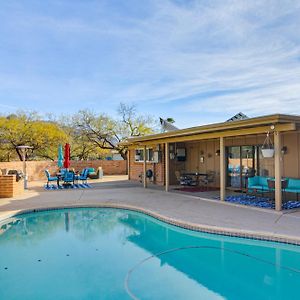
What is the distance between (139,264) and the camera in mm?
5387

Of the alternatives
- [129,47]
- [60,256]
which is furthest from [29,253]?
[129,47]

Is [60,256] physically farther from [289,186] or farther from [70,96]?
[70,96]

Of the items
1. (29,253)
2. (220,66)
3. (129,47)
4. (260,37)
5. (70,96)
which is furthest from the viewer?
(70,96)

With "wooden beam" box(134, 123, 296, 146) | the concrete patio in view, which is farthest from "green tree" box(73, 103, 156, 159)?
"wooden beam" box(134, 123, 296, 146)

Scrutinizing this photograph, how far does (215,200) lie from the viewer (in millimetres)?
9812

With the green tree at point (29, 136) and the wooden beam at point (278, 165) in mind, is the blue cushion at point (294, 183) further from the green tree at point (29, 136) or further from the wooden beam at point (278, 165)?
the green tree at point (29, 136)

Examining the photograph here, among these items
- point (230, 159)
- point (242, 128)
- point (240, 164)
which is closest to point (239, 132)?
point (242, 128)

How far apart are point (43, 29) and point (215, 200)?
372 inches

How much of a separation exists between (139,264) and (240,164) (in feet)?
27.3

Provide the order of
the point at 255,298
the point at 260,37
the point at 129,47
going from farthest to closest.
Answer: the point at 129,47 < the point at 260,37 < the point at 255,298

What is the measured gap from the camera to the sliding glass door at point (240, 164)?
11.9 metres

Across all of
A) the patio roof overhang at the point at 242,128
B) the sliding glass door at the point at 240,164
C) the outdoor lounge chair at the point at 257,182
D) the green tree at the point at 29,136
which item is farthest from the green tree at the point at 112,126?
the outdoor lounge chair at the point at 257,182

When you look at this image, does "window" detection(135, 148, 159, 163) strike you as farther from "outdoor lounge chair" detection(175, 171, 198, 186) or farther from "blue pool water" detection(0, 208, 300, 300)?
"blue pool water" detection(0, 208, 300, 300)

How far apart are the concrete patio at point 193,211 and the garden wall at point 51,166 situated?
6.07 meters
